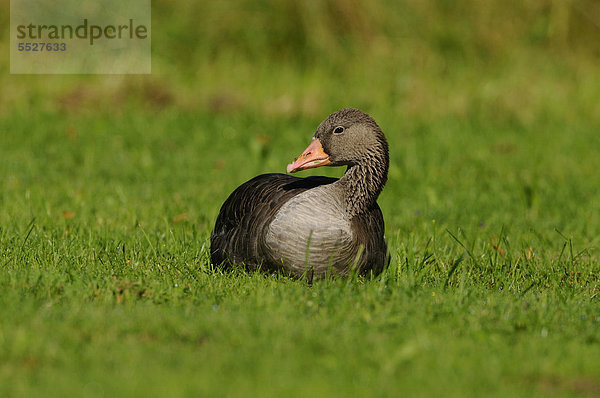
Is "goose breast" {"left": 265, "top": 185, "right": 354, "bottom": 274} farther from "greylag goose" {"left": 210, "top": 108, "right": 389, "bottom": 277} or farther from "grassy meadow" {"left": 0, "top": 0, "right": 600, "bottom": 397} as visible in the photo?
"grassy meadow" {"left": 0, "top": 0, "right": 600, "bottom": 397}

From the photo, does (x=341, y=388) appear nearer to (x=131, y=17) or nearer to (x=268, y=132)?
(x=268, y=132)

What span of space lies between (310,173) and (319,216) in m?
5.31

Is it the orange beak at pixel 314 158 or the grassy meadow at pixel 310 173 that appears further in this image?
the orange beak at pixel 314 158

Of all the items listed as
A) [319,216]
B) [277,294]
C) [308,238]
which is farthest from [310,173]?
[277,294]

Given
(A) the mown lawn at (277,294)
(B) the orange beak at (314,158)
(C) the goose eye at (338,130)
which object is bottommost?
(A) the mown lawn at (277,294)

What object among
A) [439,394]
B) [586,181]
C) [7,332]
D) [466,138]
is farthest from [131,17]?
[439,394]

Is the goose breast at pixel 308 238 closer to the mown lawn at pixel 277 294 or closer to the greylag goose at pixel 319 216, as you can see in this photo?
the greylag goose at pixel 319 216

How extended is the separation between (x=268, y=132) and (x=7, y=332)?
851cm

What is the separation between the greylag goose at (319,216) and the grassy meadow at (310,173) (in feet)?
0.59

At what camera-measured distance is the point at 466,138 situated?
12711 millimetres

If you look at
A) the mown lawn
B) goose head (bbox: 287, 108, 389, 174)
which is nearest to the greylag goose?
goose head (bbox: 287, 108, 389, 174)

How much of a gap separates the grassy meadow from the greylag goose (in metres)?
0.18

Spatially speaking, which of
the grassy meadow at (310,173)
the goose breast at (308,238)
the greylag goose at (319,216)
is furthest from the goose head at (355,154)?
the grassy meadow at (310,173)

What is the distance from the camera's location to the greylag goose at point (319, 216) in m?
5.96
